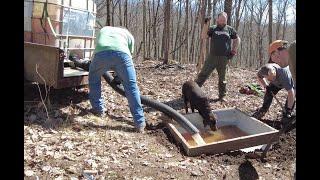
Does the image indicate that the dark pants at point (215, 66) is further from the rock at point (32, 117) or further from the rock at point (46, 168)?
the rock at point (46, 168)

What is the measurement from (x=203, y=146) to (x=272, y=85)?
2427mm

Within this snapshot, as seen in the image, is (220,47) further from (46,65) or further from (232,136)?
(46,65)

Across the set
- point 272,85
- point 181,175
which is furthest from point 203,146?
point 272,85

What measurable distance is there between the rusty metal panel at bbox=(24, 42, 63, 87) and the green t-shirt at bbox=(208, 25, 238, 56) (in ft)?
11.2

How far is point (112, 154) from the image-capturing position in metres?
5.07

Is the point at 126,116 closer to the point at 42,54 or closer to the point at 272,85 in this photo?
the point at 42,54

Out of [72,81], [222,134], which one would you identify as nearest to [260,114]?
[222,134]

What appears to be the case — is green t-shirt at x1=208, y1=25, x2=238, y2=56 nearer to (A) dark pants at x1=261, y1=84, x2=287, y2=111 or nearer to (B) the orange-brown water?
(A) dark pants at x1=261, y1=84, x2=287, y2=111

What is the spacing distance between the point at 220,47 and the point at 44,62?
366 cm

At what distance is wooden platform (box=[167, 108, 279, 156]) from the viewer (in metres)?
5.47

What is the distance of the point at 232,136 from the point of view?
6836 millimetres

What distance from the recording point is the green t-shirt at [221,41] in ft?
26.7

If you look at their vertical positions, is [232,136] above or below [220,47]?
below
